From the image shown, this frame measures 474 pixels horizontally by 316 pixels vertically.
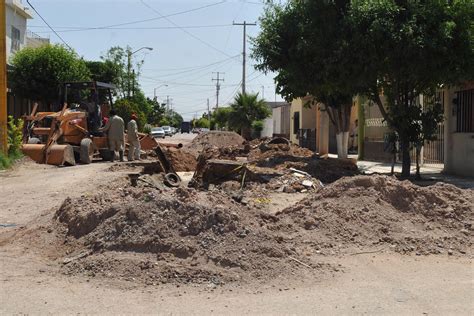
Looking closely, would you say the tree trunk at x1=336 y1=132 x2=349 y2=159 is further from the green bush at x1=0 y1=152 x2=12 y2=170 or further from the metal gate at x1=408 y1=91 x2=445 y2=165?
the green bush at x1=0 y1=152 x2=12 y2=170

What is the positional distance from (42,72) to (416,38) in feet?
74.8

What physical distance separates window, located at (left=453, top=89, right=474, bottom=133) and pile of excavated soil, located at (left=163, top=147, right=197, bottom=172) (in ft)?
29.5

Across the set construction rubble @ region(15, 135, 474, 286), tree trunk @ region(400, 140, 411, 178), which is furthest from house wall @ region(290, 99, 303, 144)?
construction rubble @ region(15, 135, 474, 286)

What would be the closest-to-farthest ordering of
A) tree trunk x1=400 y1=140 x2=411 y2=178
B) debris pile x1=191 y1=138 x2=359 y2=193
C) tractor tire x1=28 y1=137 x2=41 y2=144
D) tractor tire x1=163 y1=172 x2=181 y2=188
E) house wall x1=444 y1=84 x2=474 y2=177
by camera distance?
tractor tire x1=163 y1=172 x2=181 y2=188, debris pile x1=191 y1=138 x2=359 y2=193, tree trunk x1=400 y1=140 x2=411 y2=178, house wall x1=444 y1=84 x2=474 y2=177, tractor tire x1=28 y1=137 x2=41 y2=144

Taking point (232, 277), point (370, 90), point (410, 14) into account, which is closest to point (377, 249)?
point (232, 277)

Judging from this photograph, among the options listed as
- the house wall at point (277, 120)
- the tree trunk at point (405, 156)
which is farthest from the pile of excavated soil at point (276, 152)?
the house wall at point (277, 120)

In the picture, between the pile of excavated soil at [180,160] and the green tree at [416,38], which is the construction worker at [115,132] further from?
the green tree at [416,38]

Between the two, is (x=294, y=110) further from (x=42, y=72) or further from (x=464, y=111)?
(x=464, y=111)

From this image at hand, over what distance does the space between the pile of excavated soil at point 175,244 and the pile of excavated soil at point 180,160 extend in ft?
38.9

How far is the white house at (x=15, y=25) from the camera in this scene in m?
33.9

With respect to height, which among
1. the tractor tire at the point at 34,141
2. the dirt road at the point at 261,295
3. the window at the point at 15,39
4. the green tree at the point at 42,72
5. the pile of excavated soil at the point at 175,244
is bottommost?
the dirt road at the point at 261,295

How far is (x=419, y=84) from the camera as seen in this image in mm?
16578

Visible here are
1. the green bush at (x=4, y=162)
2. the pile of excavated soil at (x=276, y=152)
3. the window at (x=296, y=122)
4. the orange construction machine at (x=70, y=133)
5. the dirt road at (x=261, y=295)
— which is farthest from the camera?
the window at (x=296, y=122)

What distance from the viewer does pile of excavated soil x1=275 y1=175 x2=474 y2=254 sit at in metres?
7.64
